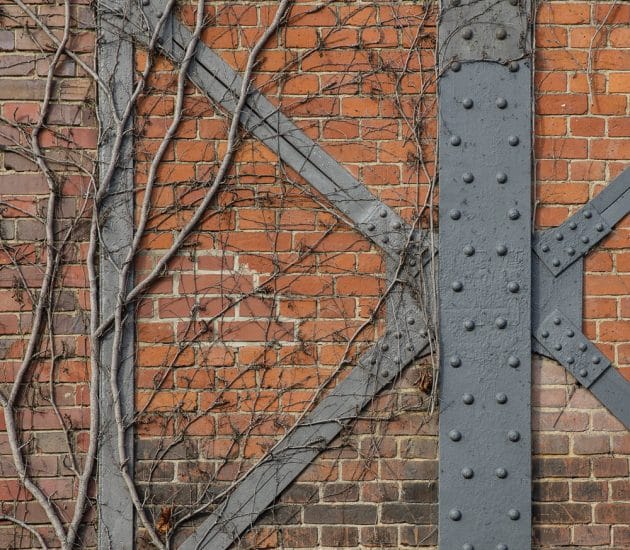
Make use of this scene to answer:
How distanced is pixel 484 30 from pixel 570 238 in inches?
36.2

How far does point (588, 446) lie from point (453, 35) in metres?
1.77

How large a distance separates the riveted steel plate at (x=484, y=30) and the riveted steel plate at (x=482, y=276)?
53 mm

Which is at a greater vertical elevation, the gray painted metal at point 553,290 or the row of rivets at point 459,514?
the gray painted metal at point 553,290

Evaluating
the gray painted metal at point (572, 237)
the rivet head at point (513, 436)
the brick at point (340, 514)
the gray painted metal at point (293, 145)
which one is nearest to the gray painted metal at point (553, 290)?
the gray painted metal at point (572, 237)

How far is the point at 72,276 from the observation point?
3.18 metres

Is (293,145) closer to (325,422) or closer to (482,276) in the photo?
(482,276)

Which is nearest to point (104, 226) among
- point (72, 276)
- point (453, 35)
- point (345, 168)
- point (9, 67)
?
point (72, 276)

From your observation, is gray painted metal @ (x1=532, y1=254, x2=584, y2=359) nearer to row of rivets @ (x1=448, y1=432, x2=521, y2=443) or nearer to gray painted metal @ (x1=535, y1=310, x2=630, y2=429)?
gray painted metal @ (x1=535, y1=310, x2=630, y2=429)

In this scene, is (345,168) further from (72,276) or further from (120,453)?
(120,453)

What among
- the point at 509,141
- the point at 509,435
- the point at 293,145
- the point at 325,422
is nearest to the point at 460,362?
the point at 509,435

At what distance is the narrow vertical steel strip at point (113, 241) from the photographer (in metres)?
3.14

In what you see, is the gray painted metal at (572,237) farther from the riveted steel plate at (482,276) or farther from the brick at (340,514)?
the brick at (340,514)

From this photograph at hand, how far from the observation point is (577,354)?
318 cm

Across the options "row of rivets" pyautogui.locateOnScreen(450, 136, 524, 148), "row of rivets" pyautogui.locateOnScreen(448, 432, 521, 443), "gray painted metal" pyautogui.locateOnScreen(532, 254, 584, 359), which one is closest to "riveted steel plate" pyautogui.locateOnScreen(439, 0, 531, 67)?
"row of rivets" pyautogui.locateOnScreen(450, 136, 524, 148)
